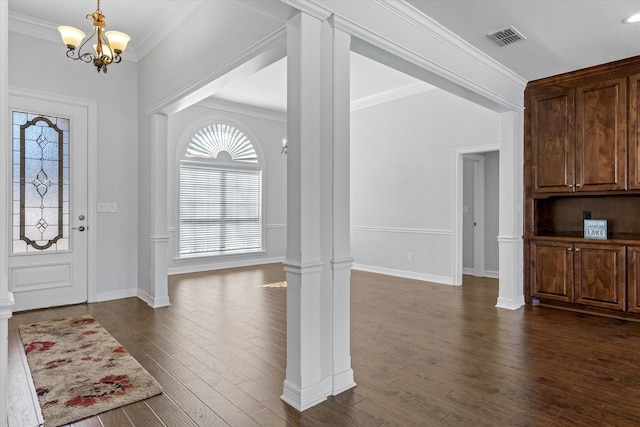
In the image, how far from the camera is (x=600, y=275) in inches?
161

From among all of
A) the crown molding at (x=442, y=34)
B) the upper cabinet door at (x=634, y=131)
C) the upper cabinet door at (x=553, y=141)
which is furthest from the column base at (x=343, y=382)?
the upper cabinet door at (x=634, y=131)

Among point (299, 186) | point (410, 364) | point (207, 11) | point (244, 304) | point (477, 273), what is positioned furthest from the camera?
point (477, 273)

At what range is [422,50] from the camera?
3.13 metres

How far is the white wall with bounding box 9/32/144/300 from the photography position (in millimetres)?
4500

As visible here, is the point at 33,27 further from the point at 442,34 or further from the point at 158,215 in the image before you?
the point at 442,34

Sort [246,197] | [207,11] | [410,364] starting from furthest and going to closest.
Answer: [246,197] < [207,11] < [410,364]

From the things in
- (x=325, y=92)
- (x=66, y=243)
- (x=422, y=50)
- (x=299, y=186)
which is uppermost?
(x=422, y=50)

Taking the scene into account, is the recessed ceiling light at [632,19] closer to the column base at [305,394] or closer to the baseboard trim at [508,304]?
the baseboard trim at [508,304]

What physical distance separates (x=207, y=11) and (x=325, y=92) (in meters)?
1.92

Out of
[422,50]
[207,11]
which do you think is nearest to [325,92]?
[422,50]

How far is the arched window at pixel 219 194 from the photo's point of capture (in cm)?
696

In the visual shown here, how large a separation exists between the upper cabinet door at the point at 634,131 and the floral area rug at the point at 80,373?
4732mm

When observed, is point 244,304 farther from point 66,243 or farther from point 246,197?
point 246,197

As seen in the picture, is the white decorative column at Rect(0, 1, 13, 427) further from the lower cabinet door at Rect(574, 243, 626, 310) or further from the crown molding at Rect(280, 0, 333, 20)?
the lower cabinet door at Rect(574, 243, 626, 310)
